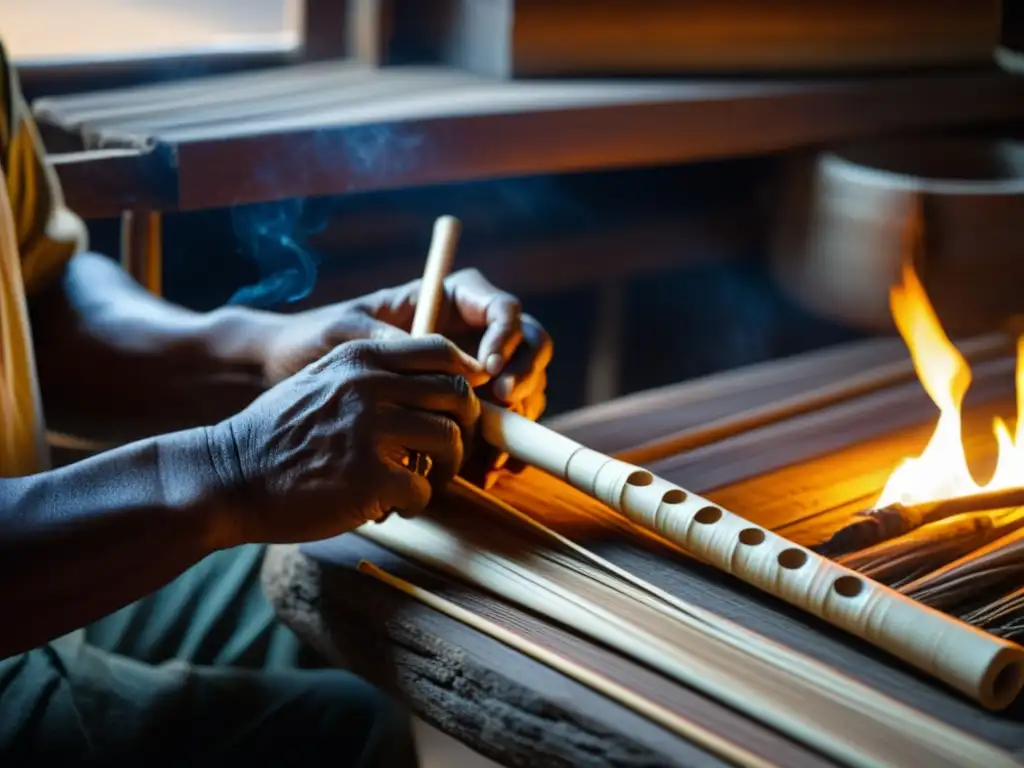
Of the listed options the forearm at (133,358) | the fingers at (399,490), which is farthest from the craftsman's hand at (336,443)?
the forearm at (133,358)

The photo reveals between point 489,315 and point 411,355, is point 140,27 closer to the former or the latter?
point 489,315

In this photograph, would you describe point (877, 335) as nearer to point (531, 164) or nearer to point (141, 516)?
point (531, 164)

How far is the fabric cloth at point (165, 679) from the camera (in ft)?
3.97

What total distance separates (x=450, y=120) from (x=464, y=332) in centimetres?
44

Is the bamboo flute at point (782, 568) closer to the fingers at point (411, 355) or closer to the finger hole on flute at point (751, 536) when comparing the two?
the finger hole on flute at point (751, 536)

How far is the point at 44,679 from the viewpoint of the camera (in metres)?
1.24

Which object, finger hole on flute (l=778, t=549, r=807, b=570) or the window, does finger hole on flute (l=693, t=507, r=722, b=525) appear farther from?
the window

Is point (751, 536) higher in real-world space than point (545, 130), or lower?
lower

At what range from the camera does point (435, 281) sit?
1.37 meters

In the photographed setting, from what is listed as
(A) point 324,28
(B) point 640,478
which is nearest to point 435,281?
(B) point 640,478

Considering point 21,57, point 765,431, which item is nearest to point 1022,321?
point 765,431

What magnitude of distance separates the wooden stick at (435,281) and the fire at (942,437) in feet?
1.56

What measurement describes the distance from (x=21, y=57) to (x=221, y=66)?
307 millimetres

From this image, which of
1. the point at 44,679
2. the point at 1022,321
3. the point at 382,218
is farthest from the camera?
the point at 382,218
